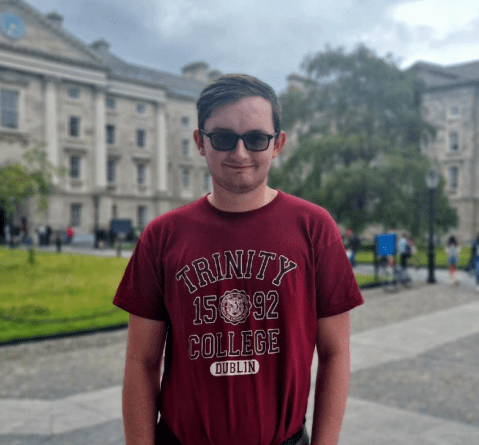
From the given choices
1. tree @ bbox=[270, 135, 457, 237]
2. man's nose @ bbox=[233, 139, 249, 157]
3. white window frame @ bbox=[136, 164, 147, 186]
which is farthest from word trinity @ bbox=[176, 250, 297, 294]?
white window frame @ bbox=[136, 164, 147, 186]

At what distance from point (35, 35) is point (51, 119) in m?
7.03

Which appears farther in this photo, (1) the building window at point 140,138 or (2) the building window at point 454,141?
(1) the building window at point 140,138

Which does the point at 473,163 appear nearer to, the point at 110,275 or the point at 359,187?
the point at 359,187

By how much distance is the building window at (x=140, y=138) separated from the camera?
56.9 meters

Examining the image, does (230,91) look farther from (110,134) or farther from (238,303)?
(110,134)

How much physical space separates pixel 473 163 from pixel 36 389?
171 feet

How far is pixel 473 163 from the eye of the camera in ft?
172

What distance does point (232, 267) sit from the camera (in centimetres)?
199

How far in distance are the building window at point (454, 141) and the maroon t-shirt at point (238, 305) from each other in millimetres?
56015

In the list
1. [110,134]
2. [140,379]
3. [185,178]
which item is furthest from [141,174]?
[140,379]

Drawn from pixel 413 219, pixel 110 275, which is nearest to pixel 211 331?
pixel 110 275

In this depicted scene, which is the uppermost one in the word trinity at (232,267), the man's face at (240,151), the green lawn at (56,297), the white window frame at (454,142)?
the white window frame at (454,142)

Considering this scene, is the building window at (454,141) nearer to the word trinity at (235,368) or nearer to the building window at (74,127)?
the building window at (74,127)

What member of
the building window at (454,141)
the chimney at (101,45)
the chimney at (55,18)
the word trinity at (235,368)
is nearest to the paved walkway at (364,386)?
the word trinity at (235,368)
